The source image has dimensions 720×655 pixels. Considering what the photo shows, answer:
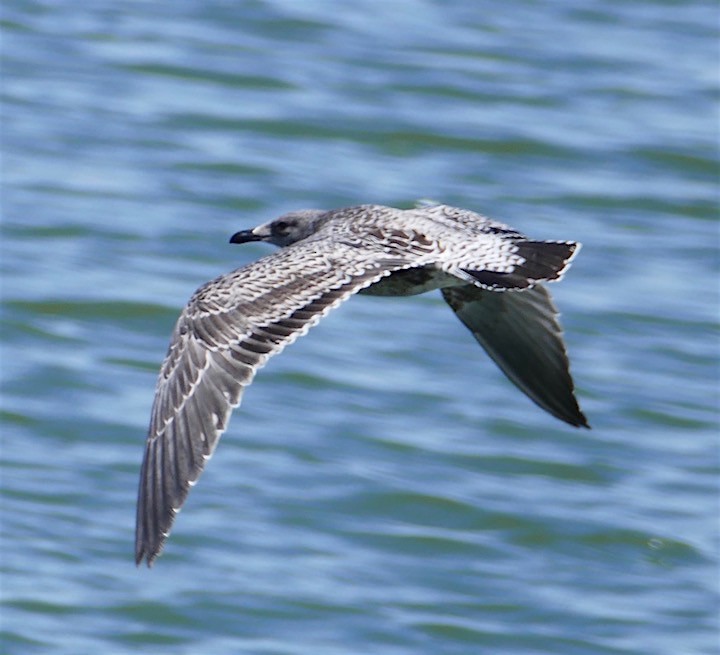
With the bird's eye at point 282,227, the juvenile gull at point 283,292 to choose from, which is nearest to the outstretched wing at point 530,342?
the juvenile gull at point 283,292

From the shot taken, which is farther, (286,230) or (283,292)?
(286,230)

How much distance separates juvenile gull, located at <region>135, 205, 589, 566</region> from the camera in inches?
277

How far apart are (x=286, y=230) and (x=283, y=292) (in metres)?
1.21

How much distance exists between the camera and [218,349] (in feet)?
23.5

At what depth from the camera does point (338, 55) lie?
54.1 feet

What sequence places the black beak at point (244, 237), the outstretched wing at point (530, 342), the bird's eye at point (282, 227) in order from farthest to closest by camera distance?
1. the outstretched wing at point (530, 342)
2. the bird's eye at point (282, 227)
3. the black beak at point (244, 237)

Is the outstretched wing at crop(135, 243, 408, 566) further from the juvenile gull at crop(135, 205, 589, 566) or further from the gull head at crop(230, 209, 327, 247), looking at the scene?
the gull head at crop(230, 209, 327, 247)

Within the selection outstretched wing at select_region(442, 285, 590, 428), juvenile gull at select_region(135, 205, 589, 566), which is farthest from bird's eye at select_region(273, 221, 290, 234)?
outstretched wing at select_region(442, 285, 590, 428)

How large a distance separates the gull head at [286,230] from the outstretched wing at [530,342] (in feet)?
2.36

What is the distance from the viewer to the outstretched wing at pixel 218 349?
699 cm

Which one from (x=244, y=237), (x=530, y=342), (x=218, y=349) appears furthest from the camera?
(x=530, y=342)

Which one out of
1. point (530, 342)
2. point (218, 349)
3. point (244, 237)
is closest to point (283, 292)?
point (218, 349)

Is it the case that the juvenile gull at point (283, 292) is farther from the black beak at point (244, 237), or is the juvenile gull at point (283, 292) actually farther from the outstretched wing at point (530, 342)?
the outstretched wing at point (530, 342)

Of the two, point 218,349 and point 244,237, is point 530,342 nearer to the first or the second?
point 244,237
